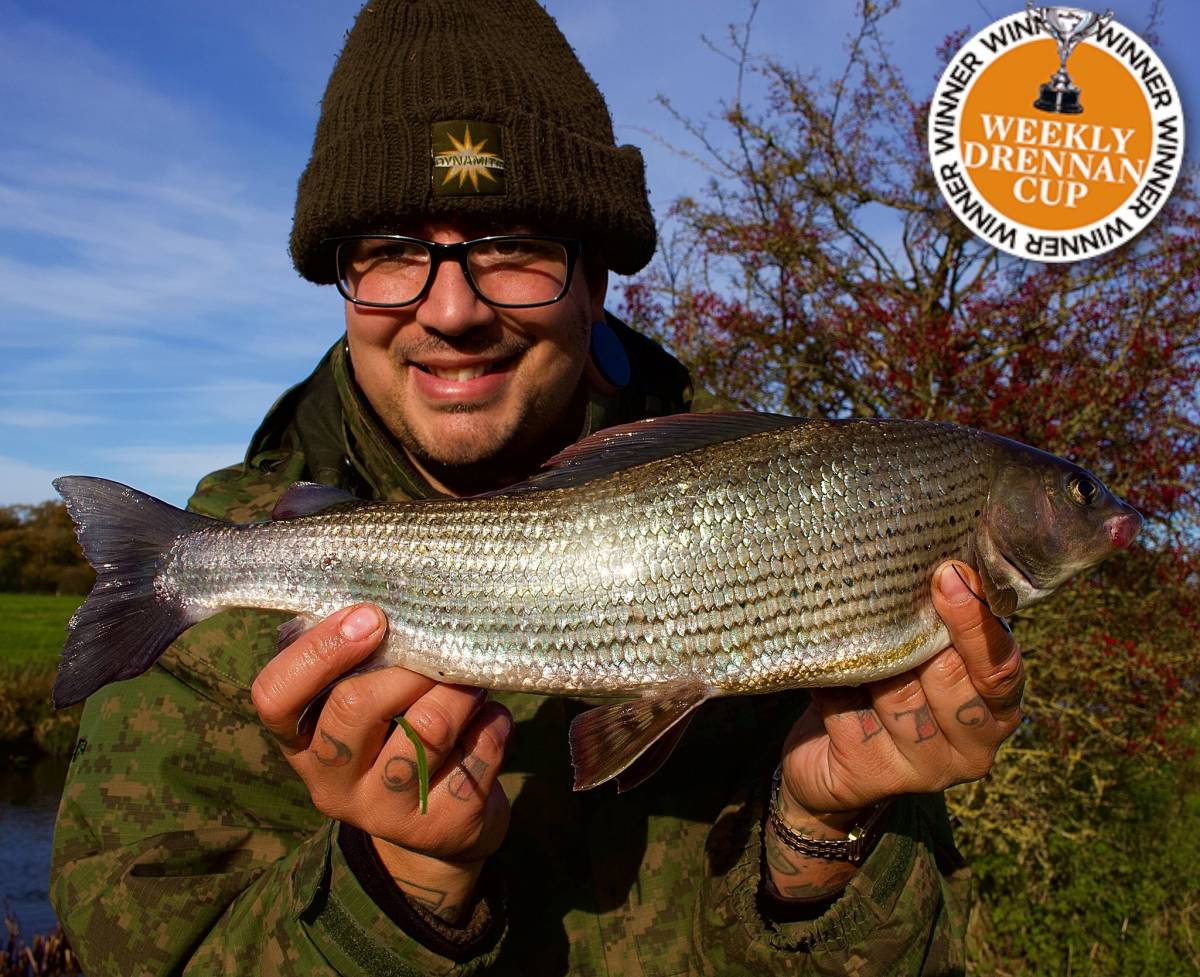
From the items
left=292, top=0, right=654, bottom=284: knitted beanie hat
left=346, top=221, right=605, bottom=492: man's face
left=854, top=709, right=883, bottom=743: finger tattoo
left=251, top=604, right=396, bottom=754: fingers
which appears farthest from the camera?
left=292, top=0, right=654, bottom=284: knitted beanie hat

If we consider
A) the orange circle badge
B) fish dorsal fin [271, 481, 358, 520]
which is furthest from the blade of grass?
the orange circle badge

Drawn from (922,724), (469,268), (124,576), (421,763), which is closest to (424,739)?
(421,763)

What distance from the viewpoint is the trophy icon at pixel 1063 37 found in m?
7.43

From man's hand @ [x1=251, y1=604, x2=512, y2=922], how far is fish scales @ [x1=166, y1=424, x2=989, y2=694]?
10 centimetres

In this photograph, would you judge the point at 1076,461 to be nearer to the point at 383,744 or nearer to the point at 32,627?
the point at 383,744

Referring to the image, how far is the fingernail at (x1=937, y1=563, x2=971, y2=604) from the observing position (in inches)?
93.7

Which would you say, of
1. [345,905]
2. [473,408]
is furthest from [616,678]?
[473,408]

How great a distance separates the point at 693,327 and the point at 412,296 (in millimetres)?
5839

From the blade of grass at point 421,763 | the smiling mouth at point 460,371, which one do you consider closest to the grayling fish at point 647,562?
the blade of grass at point 421,763

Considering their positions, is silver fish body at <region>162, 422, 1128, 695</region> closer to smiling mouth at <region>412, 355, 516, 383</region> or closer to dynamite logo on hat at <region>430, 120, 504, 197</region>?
smiling mouth at <region>412, 355, 516, 383</region>

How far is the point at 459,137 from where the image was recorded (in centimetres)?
327

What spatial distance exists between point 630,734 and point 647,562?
42 centimetres

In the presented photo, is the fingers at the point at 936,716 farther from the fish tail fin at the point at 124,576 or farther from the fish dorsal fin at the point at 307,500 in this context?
the fish tail fin at the point at 124,576

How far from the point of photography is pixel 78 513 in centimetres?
251
